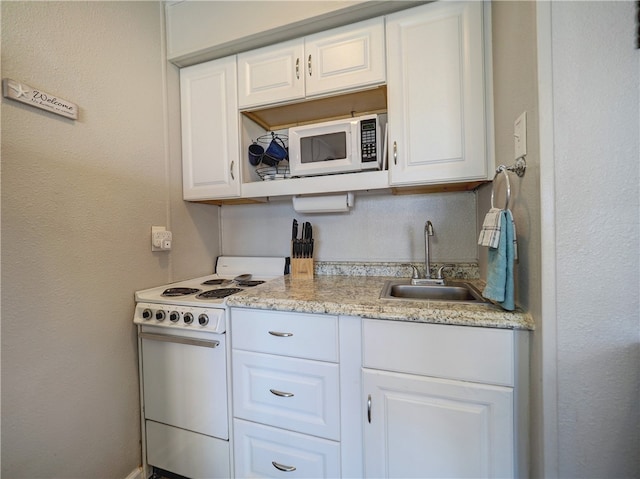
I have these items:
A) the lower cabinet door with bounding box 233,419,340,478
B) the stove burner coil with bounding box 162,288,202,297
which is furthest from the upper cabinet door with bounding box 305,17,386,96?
the lower cabinet door with bounding box 233,419,340,478

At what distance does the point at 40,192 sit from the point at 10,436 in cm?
86

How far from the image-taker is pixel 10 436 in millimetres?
924

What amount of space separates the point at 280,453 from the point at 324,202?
1221 mm

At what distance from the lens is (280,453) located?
1142 mm

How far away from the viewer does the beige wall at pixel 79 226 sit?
37.4 inches

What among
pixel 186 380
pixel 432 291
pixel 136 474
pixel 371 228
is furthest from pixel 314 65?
pixel 136 474

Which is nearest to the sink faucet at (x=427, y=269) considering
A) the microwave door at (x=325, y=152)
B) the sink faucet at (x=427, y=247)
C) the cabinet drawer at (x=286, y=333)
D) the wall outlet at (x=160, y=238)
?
the sink faucet at (x=427, y=247)

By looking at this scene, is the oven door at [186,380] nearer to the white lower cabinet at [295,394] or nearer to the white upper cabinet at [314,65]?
the white lower cabinet at [295,394]

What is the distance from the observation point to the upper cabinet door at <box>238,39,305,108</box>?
141cm

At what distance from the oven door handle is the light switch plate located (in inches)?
54.6

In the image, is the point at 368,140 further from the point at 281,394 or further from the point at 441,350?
the point at 281,394

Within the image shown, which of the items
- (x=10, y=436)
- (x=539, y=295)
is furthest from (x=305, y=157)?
(x=10, y=436)

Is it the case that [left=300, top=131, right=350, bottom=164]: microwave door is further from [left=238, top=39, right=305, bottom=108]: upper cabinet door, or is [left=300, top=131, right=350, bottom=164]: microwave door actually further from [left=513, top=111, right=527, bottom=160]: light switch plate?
[left=513, top=111, right=527, bottom=160]: light switch plate

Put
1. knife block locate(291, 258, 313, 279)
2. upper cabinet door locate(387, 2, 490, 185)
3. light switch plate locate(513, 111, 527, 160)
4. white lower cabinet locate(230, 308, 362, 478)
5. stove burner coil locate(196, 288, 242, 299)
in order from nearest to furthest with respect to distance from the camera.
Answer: light switch plate locate(513, 111, 527, 160) → white lower cabinet locate(230, 308, 362, 478) → upper cabinet door locate(387, 2, 490, 185) → stove burner coil locate(196, 288, 242, 299) → knife block locate(291, 258, 313, 279)
